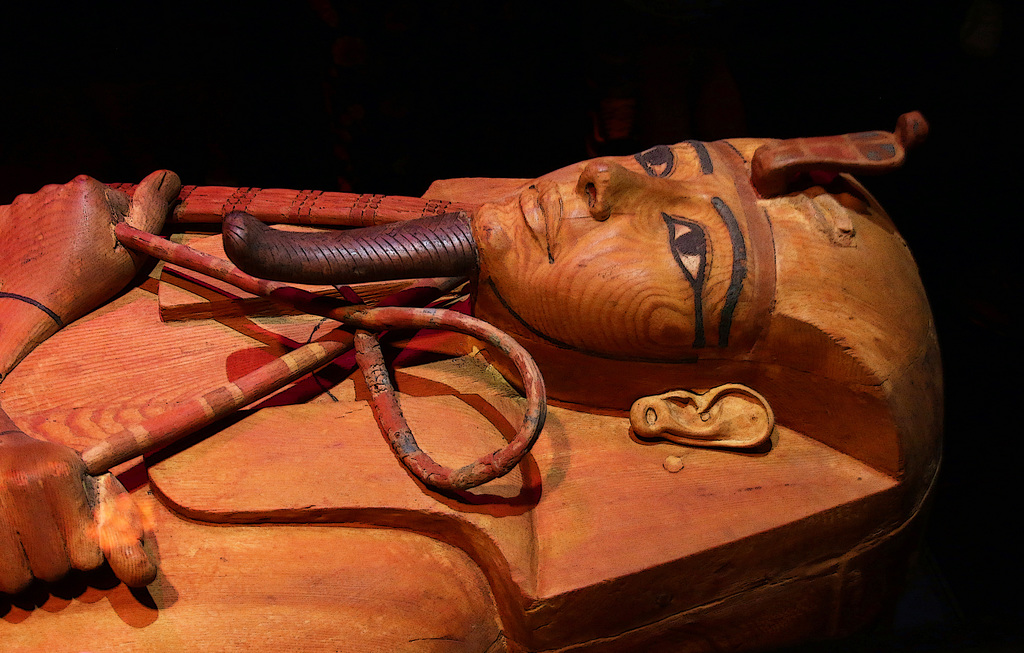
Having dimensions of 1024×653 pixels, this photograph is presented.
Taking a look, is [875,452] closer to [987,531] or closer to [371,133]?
[987,531]

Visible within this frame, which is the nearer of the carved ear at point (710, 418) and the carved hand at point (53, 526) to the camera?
the carved hand at point (53, 526)

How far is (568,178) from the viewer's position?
163 cm

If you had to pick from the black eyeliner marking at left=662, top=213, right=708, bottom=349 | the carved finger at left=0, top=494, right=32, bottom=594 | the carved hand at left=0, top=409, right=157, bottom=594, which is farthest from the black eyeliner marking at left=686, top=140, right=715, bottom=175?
the carved finger at left=0, top=494, right=32, bottom=594

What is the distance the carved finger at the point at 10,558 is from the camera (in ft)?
4.34

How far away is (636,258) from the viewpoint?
150 cm

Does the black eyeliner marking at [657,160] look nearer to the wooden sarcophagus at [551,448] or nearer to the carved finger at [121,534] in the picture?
the wooden sarcophagus at [551,448]

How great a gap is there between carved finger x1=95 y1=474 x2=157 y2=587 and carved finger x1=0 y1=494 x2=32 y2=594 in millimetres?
129

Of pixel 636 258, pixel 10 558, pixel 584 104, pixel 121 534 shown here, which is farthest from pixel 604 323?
pixel 584 104

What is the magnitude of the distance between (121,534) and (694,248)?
125 cm

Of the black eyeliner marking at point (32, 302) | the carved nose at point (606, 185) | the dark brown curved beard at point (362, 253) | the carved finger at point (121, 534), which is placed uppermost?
the carved nose at point (606, 185)

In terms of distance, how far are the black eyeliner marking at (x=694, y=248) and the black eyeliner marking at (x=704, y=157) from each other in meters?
0.16

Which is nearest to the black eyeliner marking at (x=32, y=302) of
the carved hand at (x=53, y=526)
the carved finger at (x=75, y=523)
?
the carved hand at (x=53, y=526)

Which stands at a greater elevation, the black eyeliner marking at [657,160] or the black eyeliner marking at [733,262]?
the black eyeliner marking at [657,160]

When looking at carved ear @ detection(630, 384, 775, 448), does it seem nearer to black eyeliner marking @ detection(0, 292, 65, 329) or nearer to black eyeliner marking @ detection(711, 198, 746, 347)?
black eyeliner marking @ detection(711, 198, 746, 347)
